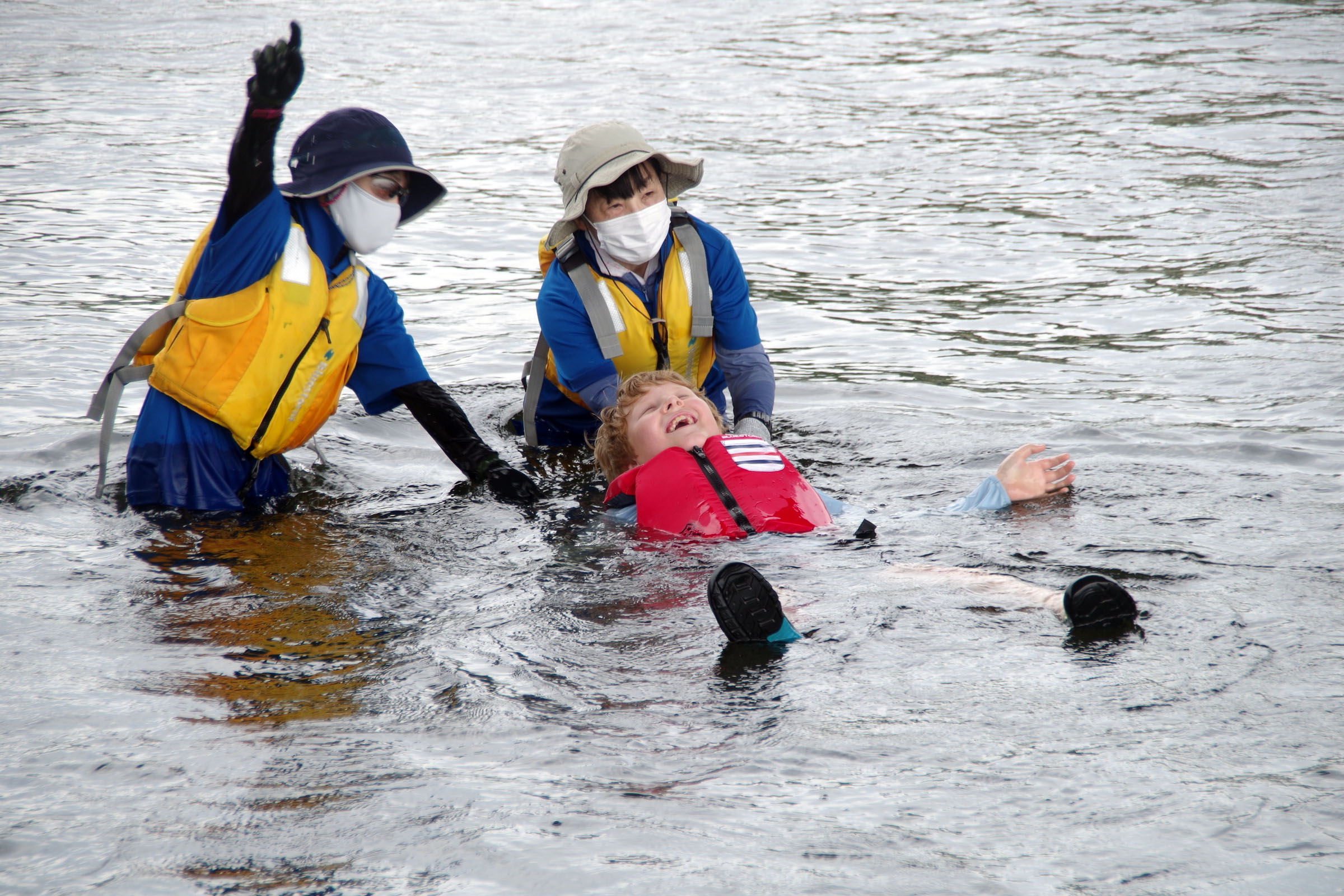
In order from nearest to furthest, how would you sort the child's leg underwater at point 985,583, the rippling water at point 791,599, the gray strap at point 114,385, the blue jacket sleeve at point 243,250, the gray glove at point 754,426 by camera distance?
the rippling water at point 791,599, the child's leg underwater at point 985,583, the blue jacket sleeve at point 243,250, the gray strap at point 114,385, the gray glove at point 754,426

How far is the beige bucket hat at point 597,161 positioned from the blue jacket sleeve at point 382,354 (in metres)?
0.95

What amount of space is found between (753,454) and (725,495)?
10.4 inches

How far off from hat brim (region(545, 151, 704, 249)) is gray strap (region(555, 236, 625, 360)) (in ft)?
0.34

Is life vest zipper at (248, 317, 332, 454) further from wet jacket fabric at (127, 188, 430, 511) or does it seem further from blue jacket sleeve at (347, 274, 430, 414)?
blue jacket sleeve at (347, 274, 430, 414)

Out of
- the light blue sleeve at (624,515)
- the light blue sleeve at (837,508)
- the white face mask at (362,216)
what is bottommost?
the light blue sleeve at (624,515)

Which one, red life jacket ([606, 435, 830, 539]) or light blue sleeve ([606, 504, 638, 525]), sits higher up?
red life jacket ([606, 435, 830, 539])

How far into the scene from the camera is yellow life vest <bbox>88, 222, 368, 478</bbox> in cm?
500

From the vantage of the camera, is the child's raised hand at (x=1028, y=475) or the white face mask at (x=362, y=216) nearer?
the white face mask at (x=362, y=216)

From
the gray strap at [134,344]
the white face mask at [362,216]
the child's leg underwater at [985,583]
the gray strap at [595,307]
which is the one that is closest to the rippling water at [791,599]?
the child's leg underwater at [985,583]

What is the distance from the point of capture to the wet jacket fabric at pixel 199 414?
A: 16.0 feet

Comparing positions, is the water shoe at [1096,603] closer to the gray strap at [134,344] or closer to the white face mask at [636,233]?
the white face mask at [636,233]

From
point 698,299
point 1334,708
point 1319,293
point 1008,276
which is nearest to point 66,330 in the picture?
point 698,299

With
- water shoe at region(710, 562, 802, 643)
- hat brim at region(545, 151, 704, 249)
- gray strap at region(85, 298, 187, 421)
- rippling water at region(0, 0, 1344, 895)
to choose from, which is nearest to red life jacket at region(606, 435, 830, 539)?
rippling water at region(0, 0, 1344, 895)

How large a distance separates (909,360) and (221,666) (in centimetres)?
593
